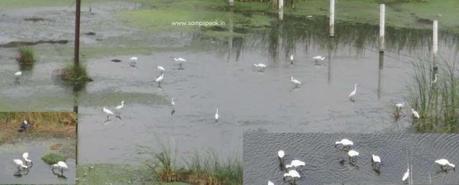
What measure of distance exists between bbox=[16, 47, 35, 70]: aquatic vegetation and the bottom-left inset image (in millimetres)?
3879

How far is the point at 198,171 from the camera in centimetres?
576

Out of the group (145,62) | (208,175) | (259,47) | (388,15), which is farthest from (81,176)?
(388,15)

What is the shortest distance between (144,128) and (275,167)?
135 inches

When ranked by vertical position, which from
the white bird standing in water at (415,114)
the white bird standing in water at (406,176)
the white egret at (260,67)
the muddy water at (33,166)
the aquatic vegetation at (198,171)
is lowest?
the aquatic vegetation at (198,171)

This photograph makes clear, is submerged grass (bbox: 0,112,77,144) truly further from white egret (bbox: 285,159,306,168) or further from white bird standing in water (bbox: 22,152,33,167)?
white egret (bbox: 285,159,306,168)

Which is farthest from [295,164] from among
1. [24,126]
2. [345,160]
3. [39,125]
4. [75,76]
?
[75,76]

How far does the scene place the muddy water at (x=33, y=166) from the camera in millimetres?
5109

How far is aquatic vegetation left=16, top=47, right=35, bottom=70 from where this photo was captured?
1059 centimetres

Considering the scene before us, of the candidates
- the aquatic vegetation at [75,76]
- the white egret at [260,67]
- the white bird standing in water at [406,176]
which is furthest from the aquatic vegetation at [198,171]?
the white egret at [260,67]

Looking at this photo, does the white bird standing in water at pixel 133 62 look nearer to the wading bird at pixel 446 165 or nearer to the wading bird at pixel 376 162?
the wading bird at pixel 376 162

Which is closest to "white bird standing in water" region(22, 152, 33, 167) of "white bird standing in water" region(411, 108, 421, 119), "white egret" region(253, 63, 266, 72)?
"white bird standing in water" region(411, 108, 421, 119)

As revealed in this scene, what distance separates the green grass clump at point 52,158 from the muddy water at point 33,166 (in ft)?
0.09

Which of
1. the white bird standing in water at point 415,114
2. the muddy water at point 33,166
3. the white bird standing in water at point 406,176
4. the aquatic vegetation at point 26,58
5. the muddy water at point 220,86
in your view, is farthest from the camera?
the aquatic vegetation at point 26,58

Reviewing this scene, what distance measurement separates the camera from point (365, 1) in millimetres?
16781
